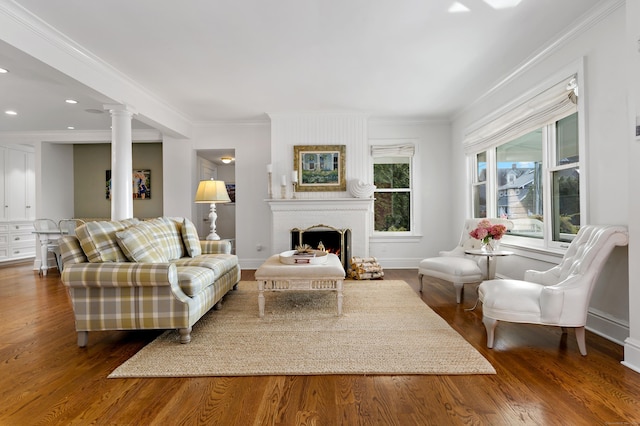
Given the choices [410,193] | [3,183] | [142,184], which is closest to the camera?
[410,193]

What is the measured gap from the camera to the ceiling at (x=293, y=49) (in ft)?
8.79

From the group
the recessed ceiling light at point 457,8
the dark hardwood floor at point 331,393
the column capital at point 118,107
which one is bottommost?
the dark hardwood floor at point 331,393

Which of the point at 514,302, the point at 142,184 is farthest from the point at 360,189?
the point at 142,184

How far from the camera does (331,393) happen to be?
184 centimetres

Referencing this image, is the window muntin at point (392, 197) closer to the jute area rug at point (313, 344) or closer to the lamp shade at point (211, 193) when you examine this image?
the jute area rug at point (313, 344)

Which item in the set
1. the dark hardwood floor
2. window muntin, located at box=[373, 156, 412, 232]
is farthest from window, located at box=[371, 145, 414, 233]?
the dark hardwood floor

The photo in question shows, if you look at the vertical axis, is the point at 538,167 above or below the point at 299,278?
above

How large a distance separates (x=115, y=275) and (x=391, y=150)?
15.5ft

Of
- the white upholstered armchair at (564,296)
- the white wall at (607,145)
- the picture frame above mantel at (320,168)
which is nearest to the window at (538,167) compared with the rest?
the white wall at (607,145)

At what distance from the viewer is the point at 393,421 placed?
5.24ft

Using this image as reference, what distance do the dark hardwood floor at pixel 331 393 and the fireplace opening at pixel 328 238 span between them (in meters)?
3.08

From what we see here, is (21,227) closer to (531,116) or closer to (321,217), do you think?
(321,217)

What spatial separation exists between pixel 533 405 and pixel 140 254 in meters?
2.83

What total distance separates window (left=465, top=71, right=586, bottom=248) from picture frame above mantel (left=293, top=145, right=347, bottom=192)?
83.4 inches
